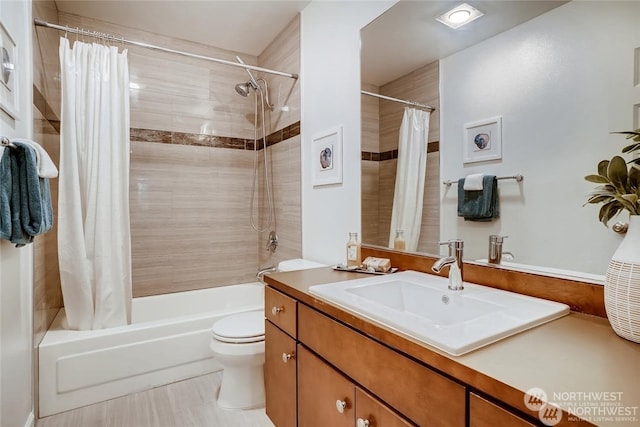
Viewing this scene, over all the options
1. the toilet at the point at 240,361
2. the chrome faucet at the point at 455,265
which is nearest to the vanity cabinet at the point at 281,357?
the toilet at the point at 240,361

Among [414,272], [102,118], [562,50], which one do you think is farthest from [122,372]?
[562,50]

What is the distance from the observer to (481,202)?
1272 millimetres

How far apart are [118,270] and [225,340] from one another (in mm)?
894

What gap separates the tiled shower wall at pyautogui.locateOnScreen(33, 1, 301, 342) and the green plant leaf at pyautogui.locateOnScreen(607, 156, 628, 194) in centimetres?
191

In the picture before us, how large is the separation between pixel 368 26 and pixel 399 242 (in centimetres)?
117

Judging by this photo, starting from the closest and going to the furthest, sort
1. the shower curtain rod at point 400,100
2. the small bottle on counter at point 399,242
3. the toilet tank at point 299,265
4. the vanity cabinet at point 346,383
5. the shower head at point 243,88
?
the vanity cabinet at point 346,383 → the shower curtain rod at point 400,100 → the small bottle on counter at point 399,242 → the toilet tank at point 299,265 → the shower head at point 243,88

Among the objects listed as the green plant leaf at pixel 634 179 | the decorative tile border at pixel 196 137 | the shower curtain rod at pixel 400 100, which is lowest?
the green plant leaf at pixel 634 179

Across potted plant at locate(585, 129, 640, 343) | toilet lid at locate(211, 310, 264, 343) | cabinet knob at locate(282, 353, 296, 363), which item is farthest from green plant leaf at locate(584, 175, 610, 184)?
toilet lid at locate(211, 310, 264, 343)

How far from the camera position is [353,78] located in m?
1.89

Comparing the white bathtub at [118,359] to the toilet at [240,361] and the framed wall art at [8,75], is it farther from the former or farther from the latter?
the framed wall art at [8,75]

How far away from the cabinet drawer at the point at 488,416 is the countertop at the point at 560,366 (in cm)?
2

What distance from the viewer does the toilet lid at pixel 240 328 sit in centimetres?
181

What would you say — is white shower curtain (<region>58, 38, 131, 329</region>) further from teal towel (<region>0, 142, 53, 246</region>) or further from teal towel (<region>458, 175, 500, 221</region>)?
teal towel (<region>458, 175, 500, 221</region>)

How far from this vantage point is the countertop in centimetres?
53
